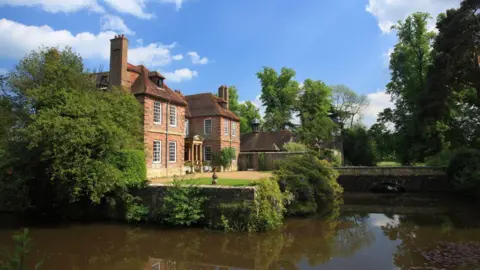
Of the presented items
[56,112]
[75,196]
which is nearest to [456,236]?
[75,196]

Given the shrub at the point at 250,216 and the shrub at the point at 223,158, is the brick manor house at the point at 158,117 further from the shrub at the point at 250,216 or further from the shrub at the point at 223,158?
the shrub at the point at 250,216

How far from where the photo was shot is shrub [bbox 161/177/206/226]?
540 inches

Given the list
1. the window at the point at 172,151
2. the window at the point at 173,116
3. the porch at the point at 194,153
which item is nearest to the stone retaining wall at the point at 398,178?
the porch at the point at 194,153

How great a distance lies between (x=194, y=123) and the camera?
1291 inches

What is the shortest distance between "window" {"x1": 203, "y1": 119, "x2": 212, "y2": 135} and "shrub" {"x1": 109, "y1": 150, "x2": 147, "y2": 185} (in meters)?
16.3

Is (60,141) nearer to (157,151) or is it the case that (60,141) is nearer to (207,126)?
(157,151)

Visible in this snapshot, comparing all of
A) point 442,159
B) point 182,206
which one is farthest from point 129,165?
point 442,159

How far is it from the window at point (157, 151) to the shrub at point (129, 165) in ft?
23.7

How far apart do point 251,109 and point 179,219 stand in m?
41.7

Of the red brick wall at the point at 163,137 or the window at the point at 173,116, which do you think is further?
the window at the point at 173,116

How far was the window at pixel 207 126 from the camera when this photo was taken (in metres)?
32.0

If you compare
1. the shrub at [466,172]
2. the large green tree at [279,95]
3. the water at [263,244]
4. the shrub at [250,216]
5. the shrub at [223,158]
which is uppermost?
the large green tree at [279,95]

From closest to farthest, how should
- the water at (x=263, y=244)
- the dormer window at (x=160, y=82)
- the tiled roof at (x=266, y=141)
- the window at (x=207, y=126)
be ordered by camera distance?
1. the water at (x=263, y=244)
2. the dormer window at (x=160, y=82)
3. the window at (x=207, y=126)
4. the tiled roof at (x=266, y=141)

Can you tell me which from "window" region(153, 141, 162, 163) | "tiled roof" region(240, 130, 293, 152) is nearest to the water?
"window" region(153, 141, 162, 163)
